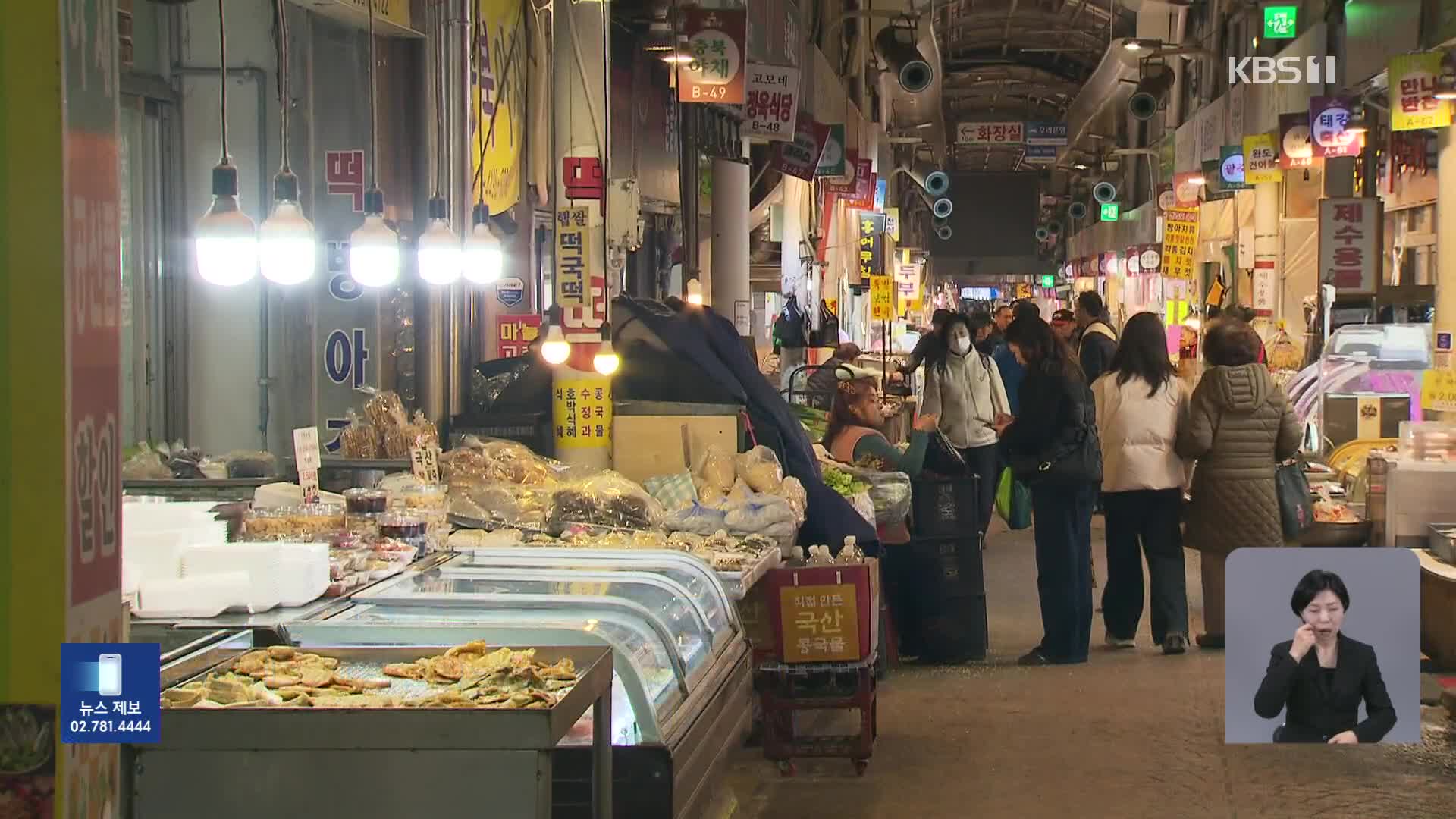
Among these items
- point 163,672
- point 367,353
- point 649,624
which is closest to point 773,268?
point 367,353

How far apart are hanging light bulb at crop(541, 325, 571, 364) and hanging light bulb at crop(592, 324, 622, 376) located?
349 mm

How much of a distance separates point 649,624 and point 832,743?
7.36 ft

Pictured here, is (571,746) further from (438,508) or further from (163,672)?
(438,508)

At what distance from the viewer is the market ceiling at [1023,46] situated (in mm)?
33938

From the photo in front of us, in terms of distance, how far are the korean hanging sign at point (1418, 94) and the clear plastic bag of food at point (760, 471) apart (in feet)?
24.4

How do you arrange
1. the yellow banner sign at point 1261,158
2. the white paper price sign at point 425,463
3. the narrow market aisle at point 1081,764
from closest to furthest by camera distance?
the narrow market aisle at point 1081,764 → the white paper price sign at point 425,463 → the yellow banner sign at point 1261,158

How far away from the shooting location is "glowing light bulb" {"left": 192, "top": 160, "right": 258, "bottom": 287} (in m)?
4.51

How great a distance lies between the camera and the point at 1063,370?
8695mm

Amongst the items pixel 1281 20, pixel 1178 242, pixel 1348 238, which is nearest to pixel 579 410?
pixel 1348 238

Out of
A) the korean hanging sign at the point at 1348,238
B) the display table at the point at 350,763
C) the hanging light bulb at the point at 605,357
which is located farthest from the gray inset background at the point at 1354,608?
the korean hanging sign at the point at 1348,238

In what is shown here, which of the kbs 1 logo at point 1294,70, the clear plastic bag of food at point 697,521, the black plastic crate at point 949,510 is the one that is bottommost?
the black plastic crate at point 949,510

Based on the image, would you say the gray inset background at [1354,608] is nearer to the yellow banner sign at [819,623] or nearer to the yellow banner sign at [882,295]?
the yellow banner sign at [819,623]

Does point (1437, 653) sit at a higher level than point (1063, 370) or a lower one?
lower

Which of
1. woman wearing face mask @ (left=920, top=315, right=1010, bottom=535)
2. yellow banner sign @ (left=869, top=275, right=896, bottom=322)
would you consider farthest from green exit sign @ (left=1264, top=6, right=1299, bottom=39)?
woman wearing face mask @ (left=920, top=315, right=1010, bottom=535)
